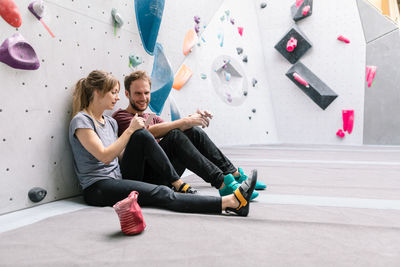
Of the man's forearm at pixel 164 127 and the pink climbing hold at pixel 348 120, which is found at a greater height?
the man's forearm at pixel 164 127

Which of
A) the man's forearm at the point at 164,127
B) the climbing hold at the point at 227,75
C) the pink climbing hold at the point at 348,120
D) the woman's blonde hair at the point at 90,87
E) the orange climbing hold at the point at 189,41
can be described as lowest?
the pink climbing hold at the point at 348,120

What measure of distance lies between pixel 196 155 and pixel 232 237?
2.41 feet

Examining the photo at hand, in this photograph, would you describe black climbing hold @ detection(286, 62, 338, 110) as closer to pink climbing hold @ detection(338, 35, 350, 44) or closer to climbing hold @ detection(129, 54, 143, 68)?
pink climbing hold @ detection(338, 35, 350, 44)

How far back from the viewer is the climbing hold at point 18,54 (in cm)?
127

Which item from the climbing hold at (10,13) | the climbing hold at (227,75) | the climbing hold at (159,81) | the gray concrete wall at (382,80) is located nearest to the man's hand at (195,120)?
the climbing hold at (159,81)

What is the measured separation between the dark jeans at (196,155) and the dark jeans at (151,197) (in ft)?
1.15

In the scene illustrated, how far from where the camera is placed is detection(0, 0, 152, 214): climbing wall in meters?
1.32

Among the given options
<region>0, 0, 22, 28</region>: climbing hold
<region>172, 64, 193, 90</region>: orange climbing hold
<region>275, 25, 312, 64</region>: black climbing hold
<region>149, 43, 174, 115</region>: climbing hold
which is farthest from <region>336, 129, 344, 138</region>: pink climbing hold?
<region>0, 0, 22, 28</region>: climbing hold

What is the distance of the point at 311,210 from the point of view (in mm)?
1411

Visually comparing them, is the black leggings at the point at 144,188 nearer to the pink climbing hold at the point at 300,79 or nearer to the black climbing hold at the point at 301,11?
the pink climbing hold at the point at 300,79

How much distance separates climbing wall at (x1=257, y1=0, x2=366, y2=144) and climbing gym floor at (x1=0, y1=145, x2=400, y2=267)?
163 inches

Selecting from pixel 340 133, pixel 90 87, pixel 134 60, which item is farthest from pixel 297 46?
pixel 90 87

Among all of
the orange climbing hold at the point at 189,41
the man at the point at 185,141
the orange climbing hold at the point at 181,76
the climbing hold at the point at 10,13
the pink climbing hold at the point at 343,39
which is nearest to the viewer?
the climbing hold at the point at 10,13

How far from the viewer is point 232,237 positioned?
1.02 m
